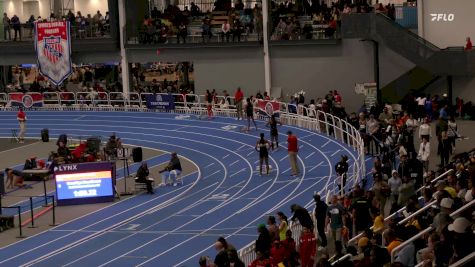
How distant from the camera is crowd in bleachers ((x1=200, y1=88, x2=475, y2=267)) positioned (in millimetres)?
17641

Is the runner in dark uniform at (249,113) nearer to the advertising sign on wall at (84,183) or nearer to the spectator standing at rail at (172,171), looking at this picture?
the spectator standing at rail at (172,171)

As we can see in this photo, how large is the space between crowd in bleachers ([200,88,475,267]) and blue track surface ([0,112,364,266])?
9.80 ft

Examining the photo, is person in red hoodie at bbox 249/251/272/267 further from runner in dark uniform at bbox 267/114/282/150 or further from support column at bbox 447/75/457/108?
support column at bbox 447/75/457/108

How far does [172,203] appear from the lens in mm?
35406

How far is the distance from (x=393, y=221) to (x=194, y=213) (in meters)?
13.8

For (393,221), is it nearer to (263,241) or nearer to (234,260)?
(234,260)

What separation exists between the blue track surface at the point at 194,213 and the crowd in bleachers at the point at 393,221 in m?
2.99

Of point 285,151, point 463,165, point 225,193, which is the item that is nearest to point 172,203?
point 225,193

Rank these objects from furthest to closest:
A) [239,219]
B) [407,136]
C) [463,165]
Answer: [407,136] < [239,219] < [463,165]

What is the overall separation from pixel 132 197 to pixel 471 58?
57.3ft

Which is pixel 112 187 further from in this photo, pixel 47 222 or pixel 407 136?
pixel 407 136

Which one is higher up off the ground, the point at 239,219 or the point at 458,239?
the point at 458,239

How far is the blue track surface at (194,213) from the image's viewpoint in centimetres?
2895

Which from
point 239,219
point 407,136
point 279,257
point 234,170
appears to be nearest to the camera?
point 279,257
